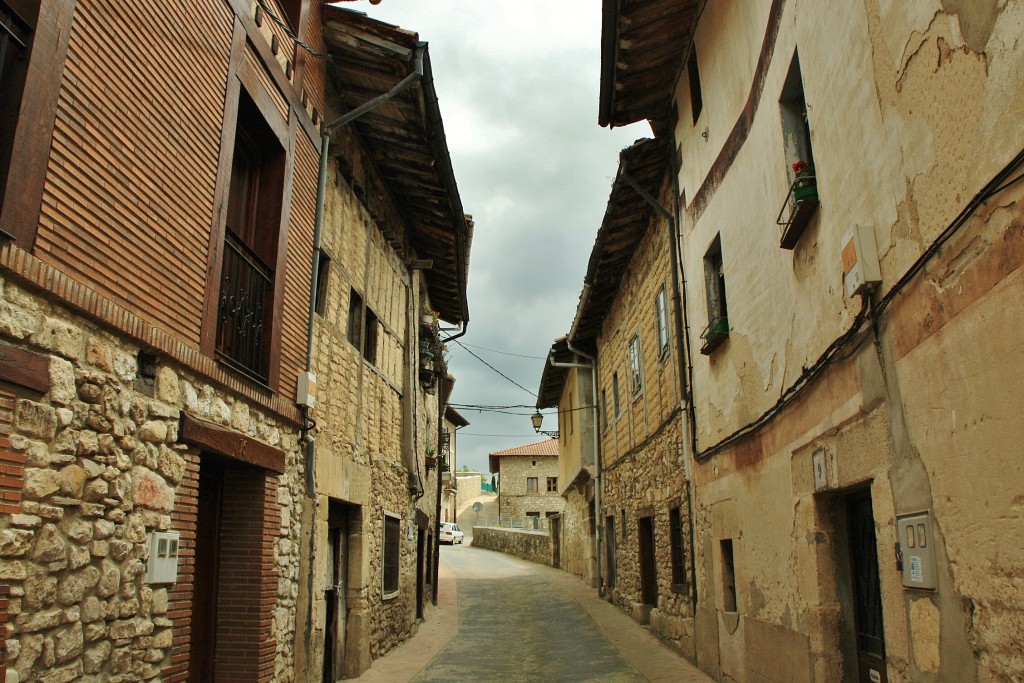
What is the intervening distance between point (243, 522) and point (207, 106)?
3170 millimetres

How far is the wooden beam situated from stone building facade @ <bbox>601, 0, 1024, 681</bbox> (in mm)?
4110

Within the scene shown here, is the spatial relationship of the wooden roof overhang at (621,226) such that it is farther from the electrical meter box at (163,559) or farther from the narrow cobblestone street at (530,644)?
the electrical meter box at (163,559)

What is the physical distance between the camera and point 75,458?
12.6 ft

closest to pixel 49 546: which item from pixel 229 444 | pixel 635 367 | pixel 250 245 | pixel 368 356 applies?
pixel 229 444

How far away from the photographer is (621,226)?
40.6 feet

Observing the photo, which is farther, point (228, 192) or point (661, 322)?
point (661, 322)

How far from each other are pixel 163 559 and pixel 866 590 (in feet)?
15.0

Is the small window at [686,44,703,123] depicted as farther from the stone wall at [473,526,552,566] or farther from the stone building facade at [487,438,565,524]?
the stone building facade at [487,438,565,524]

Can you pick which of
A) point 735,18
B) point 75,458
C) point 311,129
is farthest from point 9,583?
point 735,18

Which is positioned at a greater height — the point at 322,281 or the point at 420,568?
the point at 322,281

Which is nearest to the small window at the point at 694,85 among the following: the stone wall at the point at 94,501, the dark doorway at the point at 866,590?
the dark doorway at the point at 866,590

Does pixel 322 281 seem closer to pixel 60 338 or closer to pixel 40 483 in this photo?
pixel 60 338

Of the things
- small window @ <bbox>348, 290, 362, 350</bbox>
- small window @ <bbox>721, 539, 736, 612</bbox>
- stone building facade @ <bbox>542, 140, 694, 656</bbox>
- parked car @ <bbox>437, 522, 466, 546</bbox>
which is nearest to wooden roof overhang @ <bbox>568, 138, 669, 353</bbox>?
stone building facade @ <bbox>542, 140, 694, 656</bbox>

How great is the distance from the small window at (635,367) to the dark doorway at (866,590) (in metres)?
7.56
